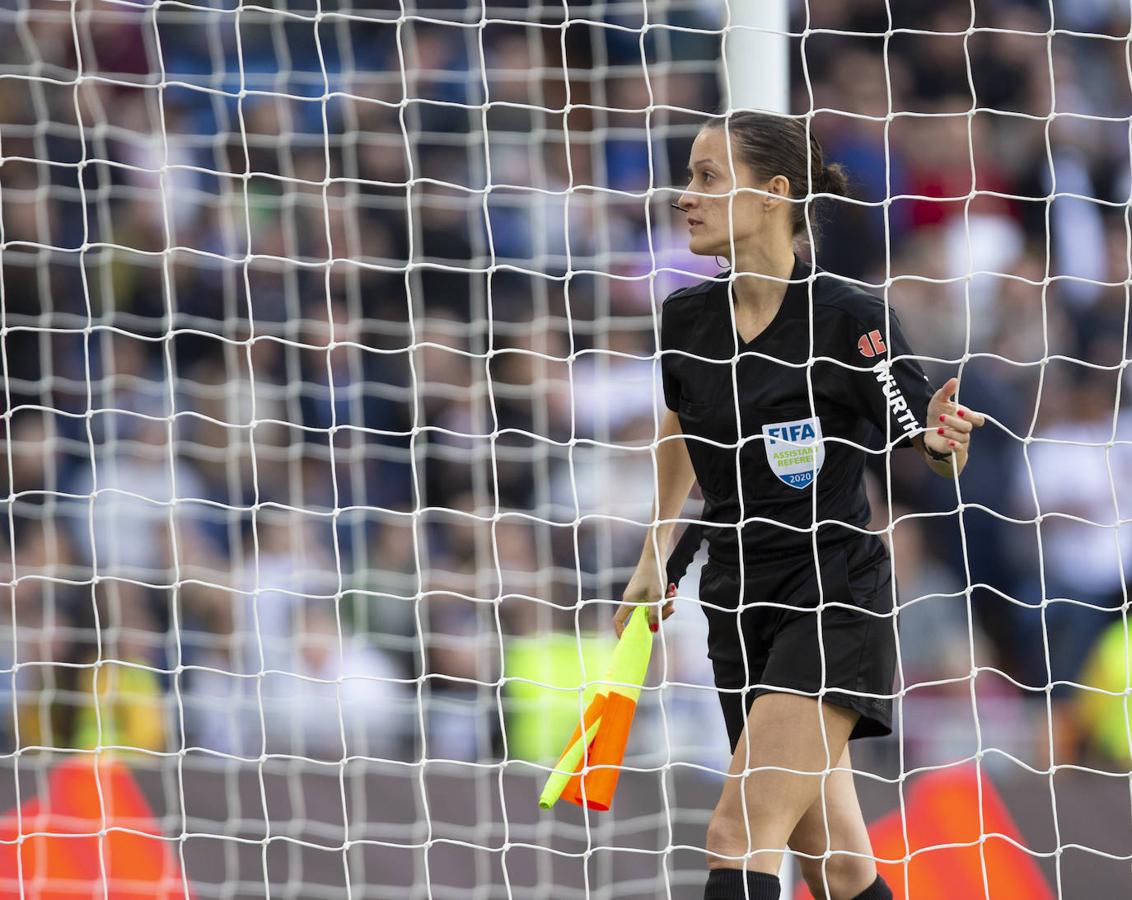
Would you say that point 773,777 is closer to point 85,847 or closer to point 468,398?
point 85,847

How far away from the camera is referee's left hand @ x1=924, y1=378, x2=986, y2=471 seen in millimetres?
1931

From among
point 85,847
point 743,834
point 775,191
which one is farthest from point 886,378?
point 85,847

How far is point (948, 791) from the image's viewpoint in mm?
2846

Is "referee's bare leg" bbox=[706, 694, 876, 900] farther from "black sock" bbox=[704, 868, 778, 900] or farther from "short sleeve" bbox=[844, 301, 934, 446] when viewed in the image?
"short sleeve" bbox=[844, 301, 934, 446]

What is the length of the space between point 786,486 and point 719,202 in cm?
41

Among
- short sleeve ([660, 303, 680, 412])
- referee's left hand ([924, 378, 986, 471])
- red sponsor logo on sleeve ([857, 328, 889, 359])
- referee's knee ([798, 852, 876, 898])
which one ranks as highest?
red sponsor logo on sleeve ([857, 328, 889, 359])

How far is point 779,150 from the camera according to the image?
217cm

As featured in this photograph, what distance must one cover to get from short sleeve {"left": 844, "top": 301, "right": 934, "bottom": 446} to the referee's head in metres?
0.21

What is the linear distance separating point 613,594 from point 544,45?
1745mm

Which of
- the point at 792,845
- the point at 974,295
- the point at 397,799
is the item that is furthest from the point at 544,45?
the point at 792,845

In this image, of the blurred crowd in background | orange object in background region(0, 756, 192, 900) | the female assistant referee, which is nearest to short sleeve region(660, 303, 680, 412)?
the female assistant referee

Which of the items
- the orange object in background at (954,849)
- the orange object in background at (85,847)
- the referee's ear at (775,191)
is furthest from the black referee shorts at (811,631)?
the orange object in background at (85,847)

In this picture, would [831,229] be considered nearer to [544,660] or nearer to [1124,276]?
[1124,276]

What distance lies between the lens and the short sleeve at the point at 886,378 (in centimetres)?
202
